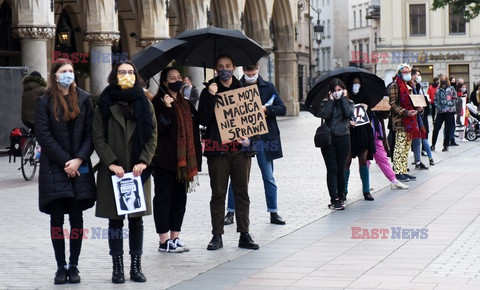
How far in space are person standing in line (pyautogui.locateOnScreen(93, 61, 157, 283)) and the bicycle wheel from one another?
34.1 feet

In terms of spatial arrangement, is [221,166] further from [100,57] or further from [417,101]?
[100,57]

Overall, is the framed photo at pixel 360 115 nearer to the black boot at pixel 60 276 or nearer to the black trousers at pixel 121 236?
the black trousers at pixel 121 236

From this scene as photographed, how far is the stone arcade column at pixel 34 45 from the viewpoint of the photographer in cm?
2864

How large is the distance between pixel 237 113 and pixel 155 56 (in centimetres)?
106

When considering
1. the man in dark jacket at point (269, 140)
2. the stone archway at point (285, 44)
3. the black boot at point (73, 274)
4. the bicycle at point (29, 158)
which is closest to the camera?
the black boot at point (73, 274)

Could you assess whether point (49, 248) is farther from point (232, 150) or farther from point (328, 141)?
point (328, 141)

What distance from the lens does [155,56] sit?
1109 centimetres

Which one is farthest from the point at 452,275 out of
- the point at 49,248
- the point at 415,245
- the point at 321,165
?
the point at 321,165

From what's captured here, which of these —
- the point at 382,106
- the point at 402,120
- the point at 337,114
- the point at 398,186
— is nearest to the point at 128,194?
the point at 337,114

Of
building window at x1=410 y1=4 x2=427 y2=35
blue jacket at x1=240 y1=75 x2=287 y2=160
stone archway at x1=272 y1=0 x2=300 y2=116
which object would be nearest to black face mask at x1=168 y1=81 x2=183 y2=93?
blue jacket at x1=240 y1=75 x2=287 y2=160

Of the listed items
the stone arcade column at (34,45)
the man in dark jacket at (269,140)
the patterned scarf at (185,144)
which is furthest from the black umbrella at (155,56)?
the stone arcade column at (34,45)

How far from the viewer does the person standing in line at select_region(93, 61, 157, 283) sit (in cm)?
955

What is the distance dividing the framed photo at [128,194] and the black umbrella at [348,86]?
6186 mm

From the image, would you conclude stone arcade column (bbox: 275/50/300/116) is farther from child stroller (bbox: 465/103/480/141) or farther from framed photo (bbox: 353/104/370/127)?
framed photo (bbox: 353/104/370/127)
